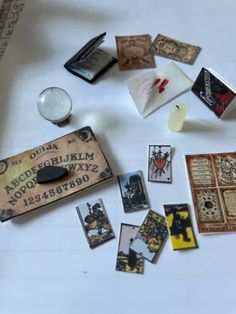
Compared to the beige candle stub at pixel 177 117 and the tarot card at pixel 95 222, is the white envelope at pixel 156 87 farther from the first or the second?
the tarot card at pixel 95 222

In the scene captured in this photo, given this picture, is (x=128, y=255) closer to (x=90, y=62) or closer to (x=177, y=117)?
(x=177, y=117)

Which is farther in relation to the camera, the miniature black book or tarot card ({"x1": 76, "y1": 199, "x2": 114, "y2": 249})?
the miniature black book

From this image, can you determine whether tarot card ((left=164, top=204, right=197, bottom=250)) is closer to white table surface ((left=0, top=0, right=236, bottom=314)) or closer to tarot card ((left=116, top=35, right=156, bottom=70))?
white table surface ((left=0, top=0, right=236, bottom=314))

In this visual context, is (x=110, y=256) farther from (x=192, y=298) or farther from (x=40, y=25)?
(x=40, y=25)

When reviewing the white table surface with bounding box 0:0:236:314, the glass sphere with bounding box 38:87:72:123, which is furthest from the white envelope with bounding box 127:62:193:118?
the glass sphere with bounding box 38:87:72:123

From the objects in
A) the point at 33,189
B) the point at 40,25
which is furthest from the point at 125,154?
the point at 40,25

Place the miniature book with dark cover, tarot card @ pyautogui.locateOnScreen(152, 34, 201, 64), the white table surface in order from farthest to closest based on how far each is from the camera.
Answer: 1. tarot card @ pyautogui.locateOnScreen(152, 34, 201, 64)
2. the miniature book with dark cover
3. the white table surface

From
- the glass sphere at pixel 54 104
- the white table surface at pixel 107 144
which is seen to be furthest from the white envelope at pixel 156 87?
the glass sphere at pixel 54 104
